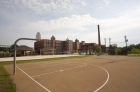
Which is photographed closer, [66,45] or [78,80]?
[78,80]

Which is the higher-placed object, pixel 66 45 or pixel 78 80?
pixel 66 45

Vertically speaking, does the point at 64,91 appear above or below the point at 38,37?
below

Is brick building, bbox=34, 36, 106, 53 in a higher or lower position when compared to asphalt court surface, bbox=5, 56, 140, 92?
higher

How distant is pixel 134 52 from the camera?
5403 cm

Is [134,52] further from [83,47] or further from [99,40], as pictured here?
[83,47]

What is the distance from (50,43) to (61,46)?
13.8 metres

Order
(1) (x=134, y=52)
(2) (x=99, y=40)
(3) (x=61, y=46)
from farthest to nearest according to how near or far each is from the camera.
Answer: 1. (3) (x=61, y=46)
2. (2) (x=99, y=40)
3. (1) (x=134, y=52)

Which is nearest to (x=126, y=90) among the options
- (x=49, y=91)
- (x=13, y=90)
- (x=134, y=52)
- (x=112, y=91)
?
(x=112, y=91)

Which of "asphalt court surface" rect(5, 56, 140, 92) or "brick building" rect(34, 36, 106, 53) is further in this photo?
"brick building" rect(34, 36, 106, 53)

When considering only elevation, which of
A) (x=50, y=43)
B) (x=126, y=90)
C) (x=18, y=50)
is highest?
(x=50, y=43)

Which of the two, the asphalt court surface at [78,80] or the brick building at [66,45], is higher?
the brick building at [66,45]

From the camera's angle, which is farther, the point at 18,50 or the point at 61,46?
the point at 61,46

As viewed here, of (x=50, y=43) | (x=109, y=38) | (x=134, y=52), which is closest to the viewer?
(x=134, y=52)

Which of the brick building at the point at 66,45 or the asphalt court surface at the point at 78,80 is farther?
the brick building at the point at 66,45
